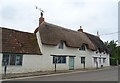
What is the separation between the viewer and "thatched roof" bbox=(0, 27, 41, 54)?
1931cm

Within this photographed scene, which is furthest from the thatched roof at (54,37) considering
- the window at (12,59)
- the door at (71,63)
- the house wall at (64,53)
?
the window at (12,59)

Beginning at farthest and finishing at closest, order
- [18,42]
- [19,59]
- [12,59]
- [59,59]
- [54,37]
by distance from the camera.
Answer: [59,59]
[54,37]
[18,42]
[19,59]
[12,59]

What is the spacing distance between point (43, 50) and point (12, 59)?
5089mm

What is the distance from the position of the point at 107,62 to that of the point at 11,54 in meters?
26.7

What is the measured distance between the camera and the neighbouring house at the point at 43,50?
1939cm

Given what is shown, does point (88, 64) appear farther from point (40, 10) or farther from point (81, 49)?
point (40, 10)

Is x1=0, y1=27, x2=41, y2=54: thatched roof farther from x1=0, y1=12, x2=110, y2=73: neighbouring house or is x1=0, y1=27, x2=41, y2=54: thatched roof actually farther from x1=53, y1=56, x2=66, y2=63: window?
x1=53, y1=56, x2=66, y2=63: window

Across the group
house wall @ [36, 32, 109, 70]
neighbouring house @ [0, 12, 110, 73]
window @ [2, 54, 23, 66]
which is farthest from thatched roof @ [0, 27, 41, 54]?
house wall @ [36, 32, 109, 70]

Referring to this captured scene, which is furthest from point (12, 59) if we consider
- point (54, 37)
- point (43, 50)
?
point (54, 37)

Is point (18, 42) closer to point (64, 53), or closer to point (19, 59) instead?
point (19, 59)

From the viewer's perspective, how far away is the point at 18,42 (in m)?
21.0

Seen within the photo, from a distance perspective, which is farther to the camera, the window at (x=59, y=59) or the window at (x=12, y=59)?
the window at (x=59, y=59)

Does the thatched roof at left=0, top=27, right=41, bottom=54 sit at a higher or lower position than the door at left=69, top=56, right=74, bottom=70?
higher

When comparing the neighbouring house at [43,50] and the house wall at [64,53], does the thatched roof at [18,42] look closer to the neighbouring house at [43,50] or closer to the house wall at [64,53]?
the neighbouring house at [43,50]
